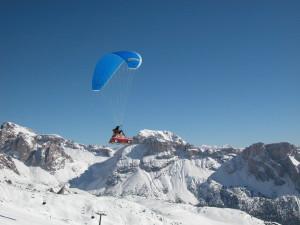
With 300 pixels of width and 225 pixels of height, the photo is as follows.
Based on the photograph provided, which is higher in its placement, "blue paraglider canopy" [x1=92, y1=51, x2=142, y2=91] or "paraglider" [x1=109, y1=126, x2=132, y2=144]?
"blue paraglider canopy" [x1=92, y1=51, x2=142, y2=91]

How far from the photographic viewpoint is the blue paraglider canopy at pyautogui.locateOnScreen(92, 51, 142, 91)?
2128 inches

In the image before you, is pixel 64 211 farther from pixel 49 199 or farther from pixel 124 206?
pixel 124 206

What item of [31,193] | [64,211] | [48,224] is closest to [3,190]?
[31,193]

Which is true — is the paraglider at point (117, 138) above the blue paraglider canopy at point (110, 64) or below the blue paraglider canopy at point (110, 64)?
below

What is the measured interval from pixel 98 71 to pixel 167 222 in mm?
126388

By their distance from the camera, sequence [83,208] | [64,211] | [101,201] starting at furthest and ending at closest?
[101,201], [83,208], [64,211]

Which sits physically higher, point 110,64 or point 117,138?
point 110,64

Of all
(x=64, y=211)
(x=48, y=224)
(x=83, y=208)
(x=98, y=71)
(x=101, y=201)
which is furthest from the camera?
(x=101, y=201)

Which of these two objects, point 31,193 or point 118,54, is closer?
point 118,54

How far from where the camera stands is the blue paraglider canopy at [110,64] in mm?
54062

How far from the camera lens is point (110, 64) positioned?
179 ft

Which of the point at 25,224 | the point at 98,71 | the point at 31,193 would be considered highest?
the point at 98,71

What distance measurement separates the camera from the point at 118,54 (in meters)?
55.1

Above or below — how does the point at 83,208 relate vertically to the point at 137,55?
Result: below
